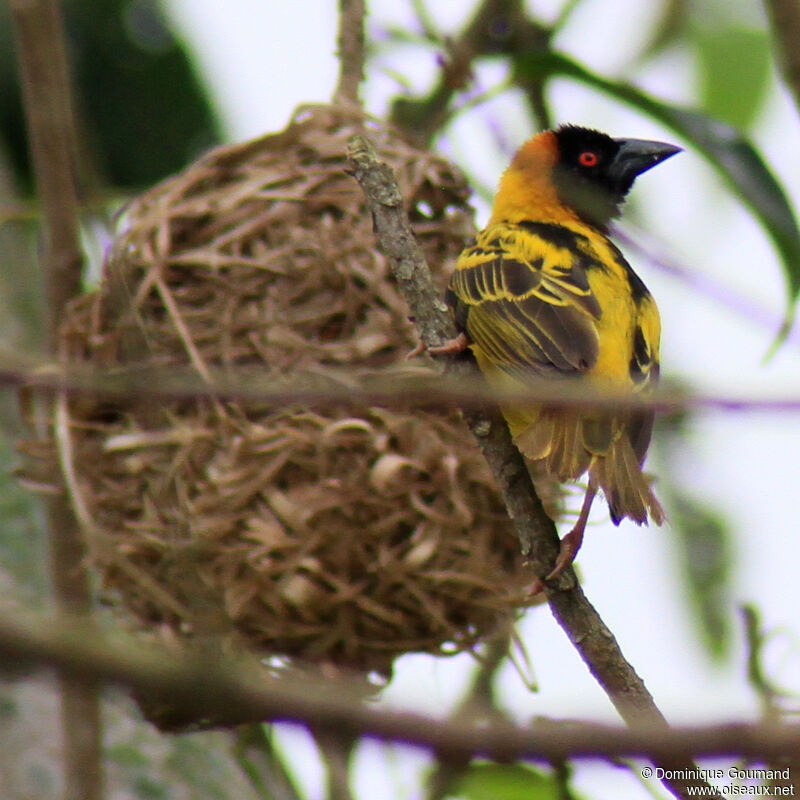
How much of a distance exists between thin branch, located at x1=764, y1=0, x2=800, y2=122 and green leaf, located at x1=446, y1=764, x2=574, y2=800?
65.1 inches

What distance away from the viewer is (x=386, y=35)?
10.5 ft

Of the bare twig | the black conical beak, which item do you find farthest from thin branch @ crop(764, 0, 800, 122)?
the black conical beak

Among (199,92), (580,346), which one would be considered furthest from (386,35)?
(580,346)

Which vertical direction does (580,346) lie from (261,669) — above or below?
above

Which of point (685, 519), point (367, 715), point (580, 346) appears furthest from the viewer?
point (685, 519)

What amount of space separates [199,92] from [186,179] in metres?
1.24

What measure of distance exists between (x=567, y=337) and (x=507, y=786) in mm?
1089

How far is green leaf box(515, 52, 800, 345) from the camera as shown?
2.35 m

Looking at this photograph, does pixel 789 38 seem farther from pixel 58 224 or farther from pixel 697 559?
pixel 697 559

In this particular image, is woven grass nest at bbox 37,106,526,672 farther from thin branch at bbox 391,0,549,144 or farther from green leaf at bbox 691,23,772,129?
green leaf at bbox 691,23,772,129

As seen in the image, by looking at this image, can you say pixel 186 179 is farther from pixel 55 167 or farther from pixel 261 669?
pixel 261 669

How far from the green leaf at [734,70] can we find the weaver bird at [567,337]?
0.66m

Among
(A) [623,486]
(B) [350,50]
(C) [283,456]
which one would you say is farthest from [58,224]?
(A) [623,486]

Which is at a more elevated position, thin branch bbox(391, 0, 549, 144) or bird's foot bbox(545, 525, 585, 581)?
thin branch bbox(391, 0, 549, 144)
